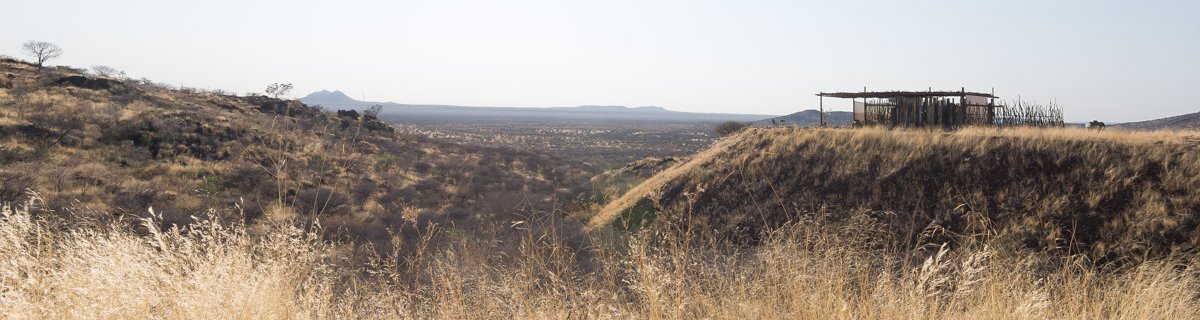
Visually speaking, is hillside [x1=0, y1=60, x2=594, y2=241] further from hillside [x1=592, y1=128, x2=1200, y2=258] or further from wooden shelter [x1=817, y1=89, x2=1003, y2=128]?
wooden shelter [x1=817, y1=89, x2=1003, y2=128]

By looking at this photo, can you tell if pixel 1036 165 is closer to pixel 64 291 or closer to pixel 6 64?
pixel 64 291

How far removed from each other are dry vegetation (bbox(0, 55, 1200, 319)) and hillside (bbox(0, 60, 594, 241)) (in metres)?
0.18

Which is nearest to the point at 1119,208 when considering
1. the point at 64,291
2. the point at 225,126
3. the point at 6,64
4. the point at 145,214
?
the point at 64,291

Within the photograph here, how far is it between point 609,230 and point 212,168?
15993 millimetres

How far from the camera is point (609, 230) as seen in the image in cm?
1773

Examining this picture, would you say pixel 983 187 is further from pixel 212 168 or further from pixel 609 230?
pixel 212 168

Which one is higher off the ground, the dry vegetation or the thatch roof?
the thatch roof

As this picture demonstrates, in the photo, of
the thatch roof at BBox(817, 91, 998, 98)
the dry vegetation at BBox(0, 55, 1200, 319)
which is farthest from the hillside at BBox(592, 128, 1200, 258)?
the thatch roof at BBox(817, 91, 998, 98)

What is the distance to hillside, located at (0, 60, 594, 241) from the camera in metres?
16.2

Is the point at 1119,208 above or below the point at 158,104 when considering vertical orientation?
below

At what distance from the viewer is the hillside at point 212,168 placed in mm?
16234

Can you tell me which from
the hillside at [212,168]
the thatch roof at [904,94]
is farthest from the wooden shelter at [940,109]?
the hillside at [212,168]

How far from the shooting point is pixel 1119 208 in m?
11.8

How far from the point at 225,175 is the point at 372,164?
833 cm
